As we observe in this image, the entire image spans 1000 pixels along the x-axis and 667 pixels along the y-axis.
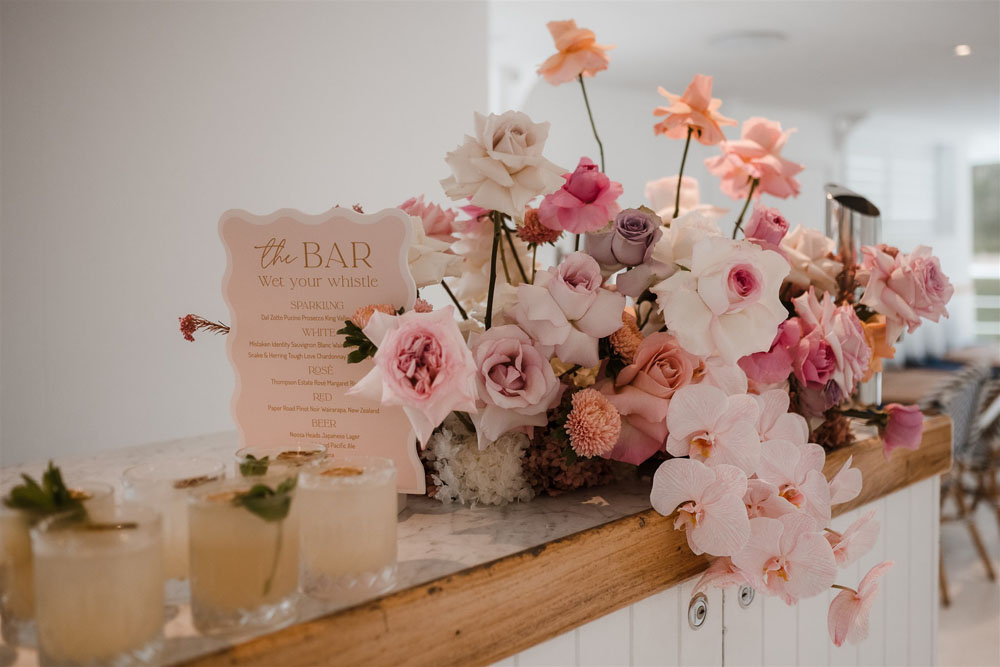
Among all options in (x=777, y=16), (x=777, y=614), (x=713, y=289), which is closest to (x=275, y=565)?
(x=713, y=289)

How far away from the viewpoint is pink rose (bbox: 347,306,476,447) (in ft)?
1.98

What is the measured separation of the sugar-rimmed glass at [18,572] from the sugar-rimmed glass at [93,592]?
0.05 m

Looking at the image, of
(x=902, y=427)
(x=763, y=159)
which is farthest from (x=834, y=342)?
(x=763, y=159)

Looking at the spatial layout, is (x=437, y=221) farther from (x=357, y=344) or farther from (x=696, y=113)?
(x=696, y=113)

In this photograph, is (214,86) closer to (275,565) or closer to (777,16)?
(275,565)

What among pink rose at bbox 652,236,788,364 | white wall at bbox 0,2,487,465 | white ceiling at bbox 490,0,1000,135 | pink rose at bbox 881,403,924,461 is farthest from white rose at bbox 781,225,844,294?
white ceiling at bbox 490,0,1000,135

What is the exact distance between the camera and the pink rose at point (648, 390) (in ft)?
2.61

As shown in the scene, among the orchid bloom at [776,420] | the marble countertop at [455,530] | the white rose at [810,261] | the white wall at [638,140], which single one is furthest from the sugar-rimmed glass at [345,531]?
the white wall at [638,140]

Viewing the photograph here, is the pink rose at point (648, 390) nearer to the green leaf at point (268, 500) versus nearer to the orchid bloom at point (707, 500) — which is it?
the orchid bloom at point (707, 500)

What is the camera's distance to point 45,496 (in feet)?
1.67

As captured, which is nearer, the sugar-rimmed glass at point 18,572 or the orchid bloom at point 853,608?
the sugar-rimmed glass at point 18,572

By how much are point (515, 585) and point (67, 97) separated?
216cm

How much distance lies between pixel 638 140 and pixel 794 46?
1455mm

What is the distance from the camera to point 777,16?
13.5 feet
